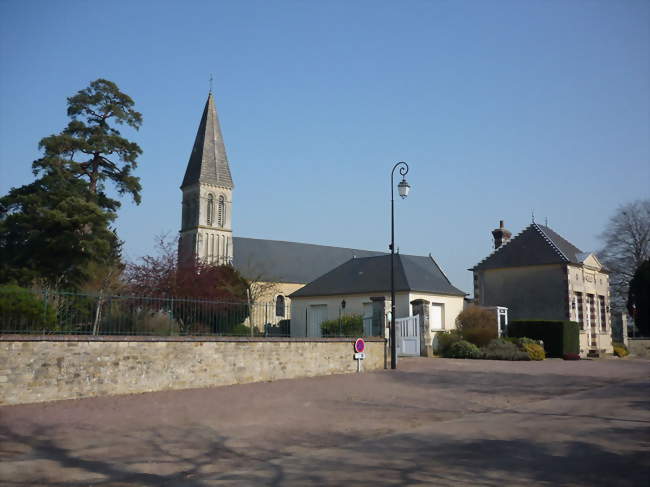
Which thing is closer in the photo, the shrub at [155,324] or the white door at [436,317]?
the shrub at [155,324]

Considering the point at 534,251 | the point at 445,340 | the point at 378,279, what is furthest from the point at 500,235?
the point at 445,340

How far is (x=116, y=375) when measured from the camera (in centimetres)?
1184

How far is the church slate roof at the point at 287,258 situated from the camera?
50938mm

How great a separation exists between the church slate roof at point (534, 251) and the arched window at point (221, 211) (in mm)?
33670

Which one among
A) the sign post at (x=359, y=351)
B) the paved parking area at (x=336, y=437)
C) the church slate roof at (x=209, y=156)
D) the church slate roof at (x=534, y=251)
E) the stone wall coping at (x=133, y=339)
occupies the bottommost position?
the paved parking area at (x=336, y=437)

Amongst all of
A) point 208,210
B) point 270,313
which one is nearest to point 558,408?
point 270,313

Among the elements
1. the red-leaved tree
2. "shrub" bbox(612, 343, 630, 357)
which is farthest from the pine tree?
"shrub" bbox(612, 343, 630, 357)

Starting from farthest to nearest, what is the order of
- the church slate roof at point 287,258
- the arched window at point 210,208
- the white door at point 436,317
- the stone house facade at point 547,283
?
the arched window at point 210,208
the church slate roof at point 287,258
the white door at point 436,317
the stone house facade at point 547,283

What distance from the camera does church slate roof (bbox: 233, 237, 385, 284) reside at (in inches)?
2005

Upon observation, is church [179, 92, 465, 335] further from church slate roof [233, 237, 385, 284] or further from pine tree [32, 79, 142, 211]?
pine tree [32, 79, 142, 211]

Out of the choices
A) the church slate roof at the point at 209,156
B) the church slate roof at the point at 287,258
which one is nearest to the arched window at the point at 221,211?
the church slate roof at the point at 209,156

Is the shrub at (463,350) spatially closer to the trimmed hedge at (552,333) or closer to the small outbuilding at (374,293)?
the trimmed hedge at (552,333)

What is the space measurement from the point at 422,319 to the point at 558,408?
1229 centimetres

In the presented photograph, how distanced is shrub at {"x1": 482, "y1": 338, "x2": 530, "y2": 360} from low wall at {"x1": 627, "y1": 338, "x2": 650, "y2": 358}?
43.4 ft
